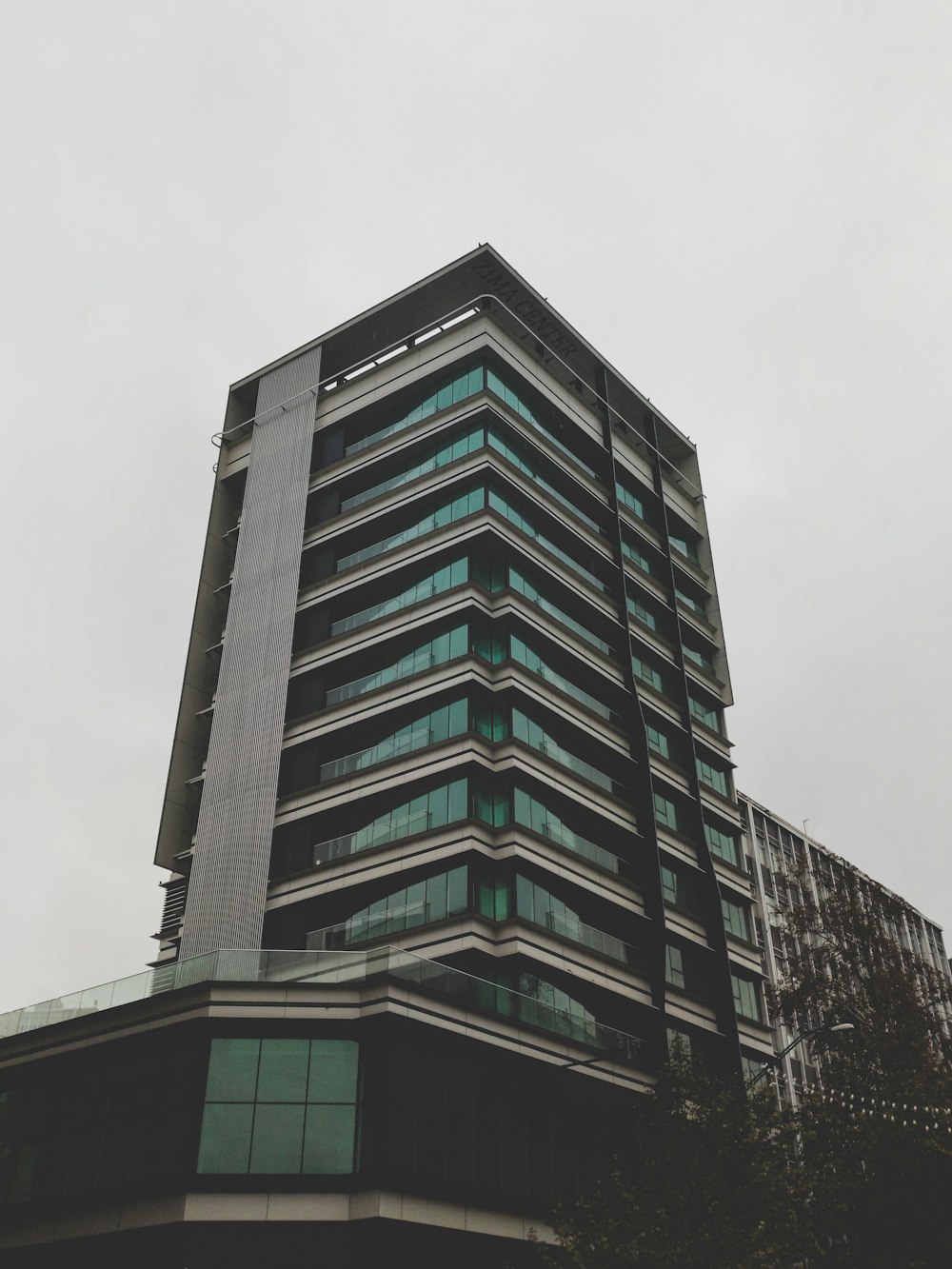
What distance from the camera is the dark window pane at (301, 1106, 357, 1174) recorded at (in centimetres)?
2959

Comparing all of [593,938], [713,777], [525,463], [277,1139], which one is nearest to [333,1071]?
[277,1139]

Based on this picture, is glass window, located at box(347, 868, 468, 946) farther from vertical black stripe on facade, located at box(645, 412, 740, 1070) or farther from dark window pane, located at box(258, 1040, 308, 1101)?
vertical black stripe on facade, located at box(645, 412, 740, 1070)

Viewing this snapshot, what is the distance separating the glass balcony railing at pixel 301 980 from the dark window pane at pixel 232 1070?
1.72 m

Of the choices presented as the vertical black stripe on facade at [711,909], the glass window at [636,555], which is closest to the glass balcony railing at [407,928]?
the vertical black stripe on facade at [711,909]

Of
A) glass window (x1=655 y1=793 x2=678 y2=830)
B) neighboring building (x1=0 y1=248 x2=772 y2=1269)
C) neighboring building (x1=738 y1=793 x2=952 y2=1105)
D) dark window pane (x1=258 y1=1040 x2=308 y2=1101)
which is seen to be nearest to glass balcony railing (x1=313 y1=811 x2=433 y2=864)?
neighboring building (x1=0 y1=248 x2=772 y2=1269)

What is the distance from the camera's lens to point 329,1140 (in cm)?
2986

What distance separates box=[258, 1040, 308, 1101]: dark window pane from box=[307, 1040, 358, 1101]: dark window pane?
0.25m

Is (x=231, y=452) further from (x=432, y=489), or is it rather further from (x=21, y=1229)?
(x=21, y=1229)

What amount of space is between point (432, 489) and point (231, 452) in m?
15.4

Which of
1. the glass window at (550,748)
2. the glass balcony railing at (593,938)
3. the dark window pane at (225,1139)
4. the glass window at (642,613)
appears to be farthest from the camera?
the glass window at (642,613)

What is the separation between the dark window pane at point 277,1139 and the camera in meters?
29.4

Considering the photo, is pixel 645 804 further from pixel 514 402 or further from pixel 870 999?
pixel 514 402

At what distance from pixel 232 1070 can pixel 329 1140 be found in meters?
3.10

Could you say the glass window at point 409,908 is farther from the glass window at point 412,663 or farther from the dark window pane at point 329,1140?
the dark window pane at point 329,1140
